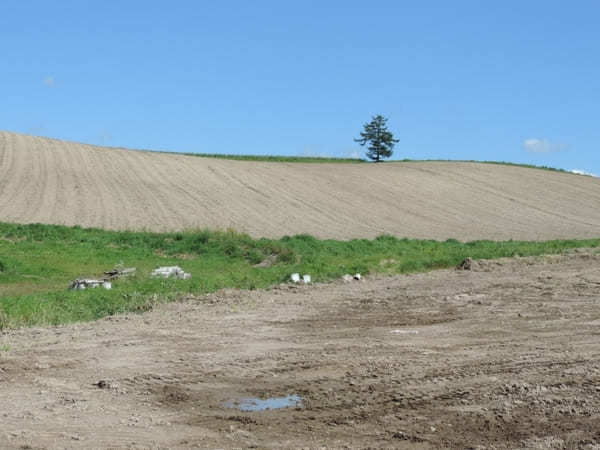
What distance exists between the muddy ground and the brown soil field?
21.7 metres

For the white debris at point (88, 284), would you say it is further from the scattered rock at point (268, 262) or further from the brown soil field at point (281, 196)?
the brown soil field at point (281, 196)

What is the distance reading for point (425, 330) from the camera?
13945mm

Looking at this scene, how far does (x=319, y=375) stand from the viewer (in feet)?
35.3

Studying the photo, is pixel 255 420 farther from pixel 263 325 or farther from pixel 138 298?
pixel 138 298

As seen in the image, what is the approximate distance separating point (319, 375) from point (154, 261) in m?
16.8

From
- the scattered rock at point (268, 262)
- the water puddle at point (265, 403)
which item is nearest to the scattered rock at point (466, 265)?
the scattered rock at point (268, 262)

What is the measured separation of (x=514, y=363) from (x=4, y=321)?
31.0ft

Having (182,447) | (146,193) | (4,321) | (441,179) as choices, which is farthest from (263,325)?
(441,179)

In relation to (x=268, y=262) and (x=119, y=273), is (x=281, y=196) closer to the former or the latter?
(x=268, y=262)

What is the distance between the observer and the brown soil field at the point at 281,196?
40781 millimetres

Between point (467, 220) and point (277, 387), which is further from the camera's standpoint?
point (467, 220)

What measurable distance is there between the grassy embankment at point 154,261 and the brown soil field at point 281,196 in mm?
5751

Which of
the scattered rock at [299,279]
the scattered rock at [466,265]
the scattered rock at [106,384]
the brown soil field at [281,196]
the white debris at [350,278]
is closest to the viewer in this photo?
the scattered rock at [106,384]

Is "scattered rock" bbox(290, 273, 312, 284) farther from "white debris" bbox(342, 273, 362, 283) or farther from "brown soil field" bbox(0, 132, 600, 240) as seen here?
"brown soil field" bbox(0, 132, 600, 240)
